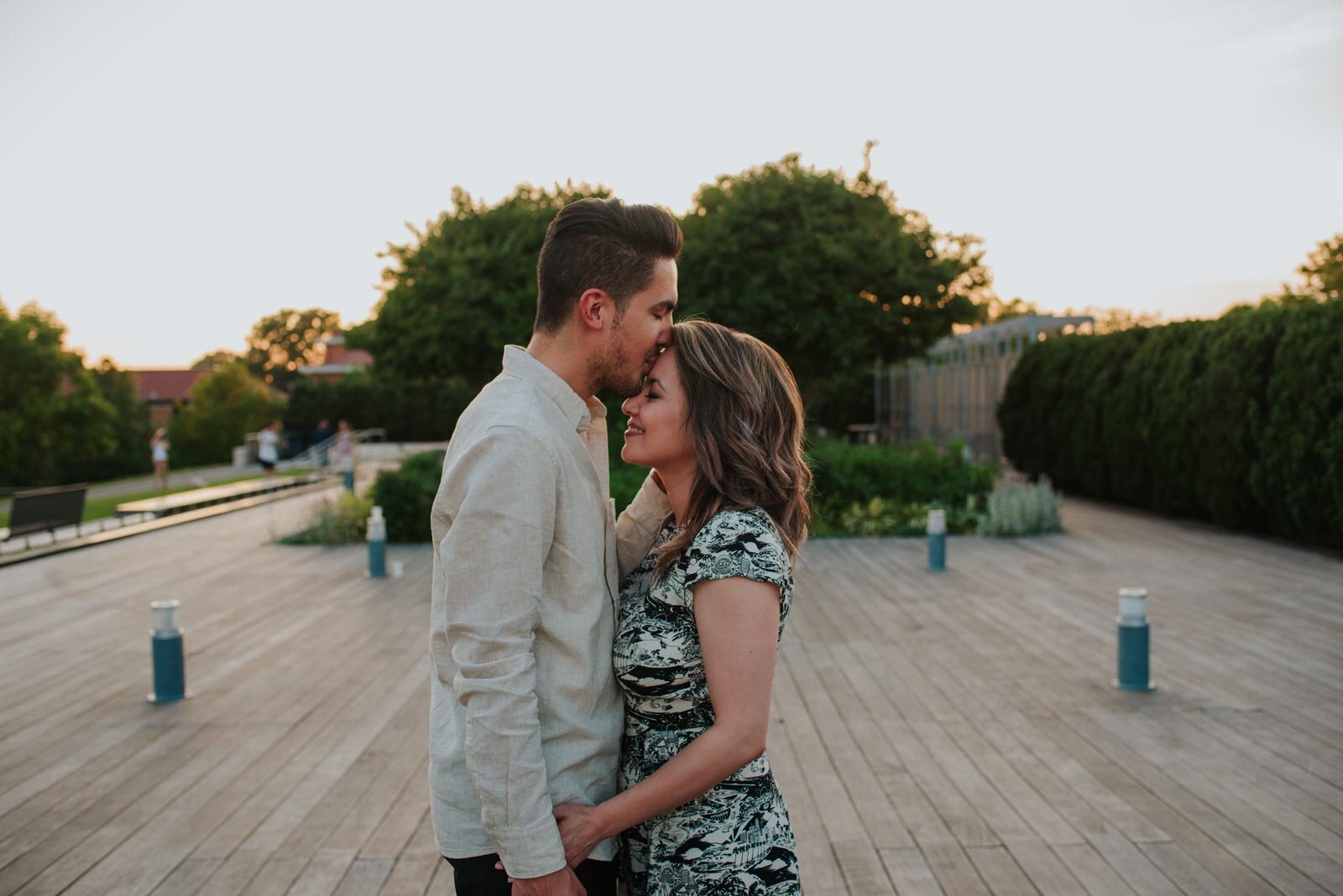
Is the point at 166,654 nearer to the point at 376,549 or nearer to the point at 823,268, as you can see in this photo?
the point at 376,549

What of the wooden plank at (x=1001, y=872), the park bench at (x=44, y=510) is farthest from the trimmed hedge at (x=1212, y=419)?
the park bench at (x=44, y=510)

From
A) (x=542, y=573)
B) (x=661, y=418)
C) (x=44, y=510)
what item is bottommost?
(x=44, y=510)

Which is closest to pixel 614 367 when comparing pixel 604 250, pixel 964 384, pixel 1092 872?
pixel 604 250

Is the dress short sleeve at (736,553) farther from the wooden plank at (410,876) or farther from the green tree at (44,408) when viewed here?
the green tree at (44,408)

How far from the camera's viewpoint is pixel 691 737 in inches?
75.9

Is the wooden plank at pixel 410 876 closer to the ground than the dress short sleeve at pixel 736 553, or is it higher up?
closer to the ground

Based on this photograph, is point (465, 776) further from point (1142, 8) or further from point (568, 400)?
point (1142, 8)

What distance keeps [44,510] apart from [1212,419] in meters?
14.6

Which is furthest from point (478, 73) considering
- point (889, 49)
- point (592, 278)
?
point (592, 278)

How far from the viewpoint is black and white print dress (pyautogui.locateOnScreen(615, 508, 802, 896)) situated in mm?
1891

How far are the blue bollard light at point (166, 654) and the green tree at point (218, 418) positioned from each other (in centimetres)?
5151

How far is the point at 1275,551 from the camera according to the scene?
11570mm

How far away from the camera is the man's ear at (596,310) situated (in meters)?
1.88

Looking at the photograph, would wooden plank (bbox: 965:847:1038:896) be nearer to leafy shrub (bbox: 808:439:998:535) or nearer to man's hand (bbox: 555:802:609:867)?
man's hand (bbox: 555:802:609:867)
